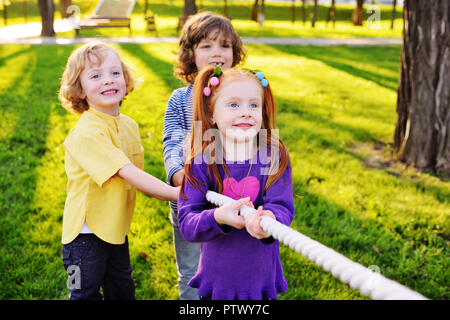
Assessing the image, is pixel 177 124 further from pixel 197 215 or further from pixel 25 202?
pixel 25 202

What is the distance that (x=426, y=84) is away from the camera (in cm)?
470

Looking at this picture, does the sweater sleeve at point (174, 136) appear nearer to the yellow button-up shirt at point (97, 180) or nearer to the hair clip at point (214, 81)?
the yellow button-up shirt at point (97, 180)

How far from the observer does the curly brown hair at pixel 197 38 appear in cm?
234

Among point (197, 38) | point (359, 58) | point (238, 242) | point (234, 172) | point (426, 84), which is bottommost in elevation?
point (238, 242)

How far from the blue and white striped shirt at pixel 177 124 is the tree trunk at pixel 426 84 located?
3376mm

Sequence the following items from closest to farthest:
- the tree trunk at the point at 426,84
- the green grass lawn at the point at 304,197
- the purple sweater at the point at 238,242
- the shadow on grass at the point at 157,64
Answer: the purple sweater at the point at 238,242, the green grass lawn at the point at 304,197, the tree trunk at the point at 426,84, the shadow on grass at the point at 157,64

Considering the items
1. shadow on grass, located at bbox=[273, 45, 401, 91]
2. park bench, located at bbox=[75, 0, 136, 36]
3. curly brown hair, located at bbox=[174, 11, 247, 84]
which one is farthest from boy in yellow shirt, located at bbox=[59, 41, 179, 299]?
park bench, located at bbox=[75, 0, 136, 36]

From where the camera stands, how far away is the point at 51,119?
6355 millimetres

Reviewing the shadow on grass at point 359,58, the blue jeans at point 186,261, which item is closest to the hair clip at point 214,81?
the blue jeans at point 186,261

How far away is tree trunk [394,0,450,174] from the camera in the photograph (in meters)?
4.54

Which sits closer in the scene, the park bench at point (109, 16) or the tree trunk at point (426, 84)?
the tree trunk at point (426, 84)

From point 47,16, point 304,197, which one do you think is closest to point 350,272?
point 304,197

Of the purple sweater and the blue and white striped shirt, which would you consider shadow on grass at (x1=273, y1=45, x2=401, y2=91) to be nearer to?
the blue and white striped shirt

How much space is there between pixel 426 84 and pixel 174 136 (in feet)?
11.8
